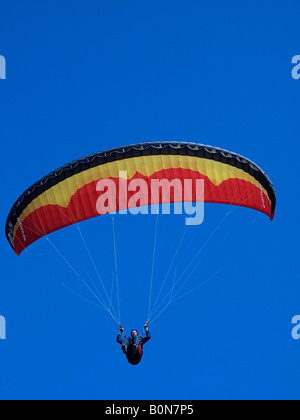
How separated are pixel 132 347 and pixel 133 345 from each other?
53 millimetres

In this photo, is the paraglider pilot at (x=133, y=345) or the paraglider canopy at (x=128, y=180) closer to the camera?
the paraglider pilot at (x=133, y=345)

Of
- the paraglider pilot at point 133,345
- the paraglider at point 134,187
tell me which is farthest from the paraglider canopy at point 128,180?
the paraglider pilot at point 133,345

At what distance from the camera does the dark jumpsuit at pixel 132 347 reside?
18.1 meters

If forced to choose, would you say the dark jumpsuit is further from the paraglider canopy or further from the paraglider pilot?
the paraglider canopy

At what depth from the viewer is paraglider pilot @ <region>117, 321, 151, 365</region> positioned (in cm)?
1814

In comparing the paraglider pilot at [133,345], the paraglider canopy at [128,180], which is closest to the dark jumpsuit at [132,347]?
the paraglider pilot at [133,345]

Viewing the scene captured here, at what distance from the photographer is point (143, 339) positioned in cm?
1853

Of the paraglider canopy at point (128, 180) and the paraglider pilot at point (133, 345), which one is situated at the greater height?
the paraglider canopy at point (128, 180)

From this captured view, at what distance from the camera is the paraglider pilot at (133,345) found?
1814 cm

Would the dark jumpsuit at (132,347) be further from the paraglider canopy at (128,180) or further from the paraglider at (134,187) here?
the paraglider canopy at (128,180)

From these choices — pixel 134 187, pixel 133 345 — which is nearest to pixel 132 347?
pixel 133 345
